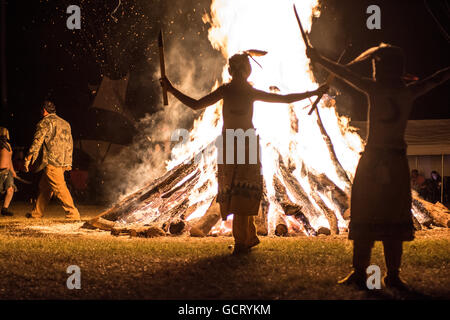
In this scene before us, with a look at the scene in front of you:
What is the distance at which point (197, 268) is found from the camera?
555cm

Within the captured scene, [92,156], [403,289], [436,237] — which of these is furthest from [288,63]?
[92,156]

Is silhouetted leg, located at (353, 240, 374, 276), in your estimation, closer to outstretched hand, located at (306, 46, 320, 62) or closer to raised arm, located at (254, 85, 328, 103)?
outstretched hand, located at (306, 46, 320, 62)

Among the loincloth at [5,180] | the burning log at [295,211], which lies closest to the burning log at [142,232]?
the burning log at [295,211]

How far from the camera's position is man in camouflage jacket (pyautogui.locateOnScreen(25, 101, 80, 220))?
10750 millimetres

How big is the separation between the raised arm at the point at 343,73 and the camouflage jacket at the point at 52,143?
24.0 feet

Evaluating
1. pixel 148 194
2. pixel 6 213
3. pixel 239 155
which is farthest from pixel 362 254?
pixel 6 213

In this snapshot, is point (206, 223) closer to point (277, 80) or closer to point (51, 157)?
point (277, 80)

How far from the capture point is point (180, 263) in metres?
5.88

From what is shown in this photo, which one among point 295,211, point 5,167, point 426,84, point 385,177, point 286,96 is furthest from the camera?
point 5,167

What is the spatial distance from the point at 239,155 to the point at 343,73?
5.83 feet

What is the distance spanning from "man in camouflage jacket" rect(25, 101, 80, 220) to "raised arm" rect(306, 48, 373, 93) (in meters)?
7.21

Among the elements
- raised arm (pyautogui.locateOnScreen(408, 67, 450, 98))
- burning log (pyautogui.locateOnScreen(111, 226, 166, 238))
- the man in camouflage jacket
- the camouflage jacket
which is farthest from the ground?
the camouflage jacket
